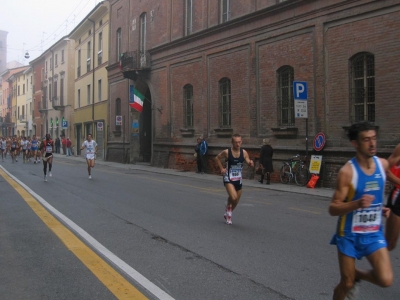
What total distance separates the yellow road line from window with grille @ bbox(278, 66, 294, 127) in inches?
459

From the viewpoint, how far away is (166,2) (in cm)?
2883

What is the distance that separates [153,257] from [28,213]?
4.71 meters

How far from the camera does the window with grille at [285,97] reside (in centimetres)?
1934

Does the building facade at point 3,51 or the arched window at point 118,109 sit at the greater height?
the building facade at point 3,51

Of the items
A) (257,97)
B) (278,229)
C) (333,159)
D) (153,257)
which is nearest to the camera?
(153,257)

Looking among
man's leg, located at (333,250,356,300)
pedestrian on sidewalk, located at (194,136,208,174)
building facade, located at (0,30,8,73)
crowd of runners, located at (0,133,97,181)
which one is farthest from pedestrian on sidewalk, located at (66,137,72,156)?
building facade, located at (0,30,8,73)

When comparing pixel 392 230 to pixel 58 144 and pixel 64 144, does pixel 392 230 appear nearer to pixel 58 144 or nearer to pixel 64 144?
pixel 64 144

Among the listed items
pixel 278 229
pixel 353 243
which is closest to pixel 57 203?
pixel 278 229

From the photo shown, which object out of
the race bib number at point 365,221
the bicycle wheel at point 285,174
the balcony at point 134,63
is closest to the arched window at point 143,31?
the balcony at point 134,63

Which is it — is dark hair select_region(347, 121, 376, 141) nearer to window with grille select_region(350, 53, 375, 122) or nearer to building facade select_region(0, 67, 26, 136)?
window with grille select_region(350, 53, 375, 122)

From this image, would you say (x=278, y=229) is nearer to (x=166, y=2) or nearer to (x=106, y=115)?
(x=166, y=2)

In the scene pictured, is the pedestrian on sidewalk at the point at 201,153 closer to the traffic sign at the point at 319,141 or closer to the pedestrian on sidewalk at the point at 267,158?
the pedestrian on sidewalk at the point at 267,158

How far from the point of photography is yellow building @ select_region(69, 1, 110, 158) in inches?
1567

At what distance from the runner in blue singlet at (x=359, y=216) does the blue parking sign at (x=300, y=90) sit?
43.3 feet
